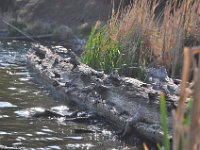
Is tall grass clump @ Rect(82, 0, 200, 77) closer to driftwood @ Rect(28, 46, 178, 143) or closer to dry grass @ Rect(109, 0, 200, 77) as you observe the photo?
dry grass @ Rect(109, 0, 200, 77)

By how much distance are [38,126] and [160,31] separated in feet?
12.4

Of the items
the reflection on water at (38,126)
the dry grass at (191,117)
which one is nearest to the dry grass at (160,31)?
the reflection on water at (38,126)

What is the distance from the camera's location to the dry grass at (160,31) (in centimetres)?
959

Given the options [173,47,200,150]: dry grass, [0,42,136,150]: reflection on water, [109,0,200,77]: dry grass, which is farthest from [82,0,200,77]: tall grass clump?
[173,47,200,150]: dry grass

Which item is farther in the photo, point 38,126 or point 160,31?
point 160,31

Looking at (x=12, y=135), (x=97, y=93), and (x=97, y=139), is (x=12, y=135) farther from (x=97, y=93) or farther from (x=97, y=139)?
(x=97, y=93)

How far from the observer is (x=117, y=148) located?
21.6ft

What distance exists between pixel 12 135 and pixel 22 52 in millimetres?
13116

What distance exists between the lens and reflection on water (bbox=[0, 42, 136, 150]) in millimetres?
6648

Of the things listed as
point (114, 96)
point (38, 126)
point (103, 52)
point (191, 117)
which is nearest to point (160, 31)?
point (103, 52)

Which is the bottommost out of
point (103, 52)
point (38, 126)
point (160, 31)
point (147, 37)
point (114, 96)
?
point (38, 126)

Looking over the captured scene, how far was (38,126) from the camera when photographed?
7574mm

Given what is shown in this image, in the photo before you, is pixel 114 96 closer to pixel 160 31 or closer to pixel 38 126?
pixel 38 126

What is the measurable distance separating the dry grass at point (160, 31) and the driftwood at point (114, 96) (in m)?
1.23
